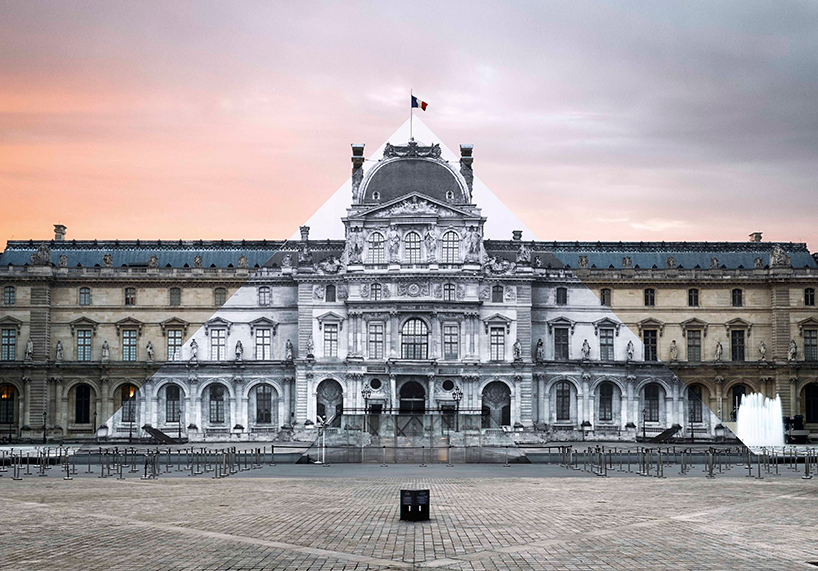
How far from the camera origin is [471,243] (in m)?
88.2

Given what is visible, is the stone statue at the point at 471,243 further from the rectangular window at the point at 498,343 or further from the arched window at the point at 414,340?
the arched window at the point at 414,340

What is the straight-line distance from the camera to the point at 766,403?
91.1m

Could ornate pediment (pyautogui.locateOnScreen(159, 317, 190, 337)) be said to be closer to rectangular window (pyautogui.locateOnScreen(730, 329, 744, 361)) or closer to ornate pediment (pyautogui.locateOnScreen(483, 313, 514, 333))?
ornate pediment (pyautogui.locateOnScreen(483, 313, 514, 333))

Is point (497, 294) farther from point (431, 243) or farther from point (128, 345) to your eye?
point (128, 345)

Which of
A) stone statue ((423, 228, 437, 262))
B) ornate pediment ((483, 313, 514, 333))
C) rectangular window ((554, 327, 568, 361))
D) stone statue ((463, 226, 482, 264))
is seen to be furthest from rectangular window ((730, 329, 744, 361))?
stone statue ((423, 228, 437, 262))

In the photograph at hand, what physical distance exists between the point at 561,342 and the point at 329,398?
69.1ft

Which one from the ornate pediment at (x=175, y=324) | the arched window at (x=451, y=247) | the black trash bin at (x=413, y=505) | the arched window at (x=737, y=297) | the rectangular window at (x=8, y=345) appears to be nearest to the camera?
the black trash bin at (x=413, y=505)

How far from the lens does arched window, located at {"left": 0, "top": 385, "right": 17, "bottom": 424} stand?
297 feet

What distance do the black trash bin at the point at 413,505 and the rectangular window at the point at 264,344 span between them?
62258mm

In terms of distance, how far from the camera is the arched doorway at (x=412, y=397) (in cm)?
8712

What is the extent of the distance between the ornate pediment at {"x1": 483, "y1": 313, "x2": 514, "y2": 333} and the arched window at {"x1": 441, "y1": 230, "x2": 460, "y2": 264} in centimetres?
562

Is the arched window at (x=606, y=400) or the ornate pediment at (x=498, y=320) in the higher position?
the ornate pediment at (x=498, y=320)

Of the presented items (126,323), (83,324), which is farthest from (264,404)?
(83,324)

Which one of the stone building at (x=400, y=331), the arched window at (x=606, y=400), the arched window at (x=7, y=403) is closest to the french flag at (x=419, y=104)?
the stone building at (x=400, y=331)
